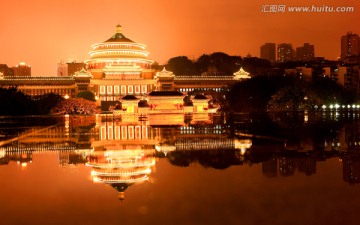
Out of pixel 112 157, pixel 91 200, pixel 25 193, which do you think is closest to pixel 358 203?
pixel 91 200

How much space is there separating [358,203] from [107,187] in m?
4.69

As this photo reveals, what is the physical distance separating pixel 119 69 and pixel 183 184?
227 ft

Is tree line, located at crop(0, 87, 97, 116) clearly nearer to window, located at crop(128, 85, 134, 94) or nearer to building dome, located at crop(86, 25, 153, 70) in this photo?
window, located at crop(128, 85, 134, 94)

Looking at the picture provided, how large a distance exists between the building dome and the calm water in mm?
63846

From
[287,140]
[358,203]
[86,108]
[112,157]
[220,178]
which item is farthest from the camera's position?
[86,108]

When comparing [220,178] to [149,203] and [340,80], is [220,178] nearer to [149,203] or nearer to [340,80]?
[149,203]

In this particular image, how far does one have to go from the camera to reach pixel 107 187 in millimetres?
9430

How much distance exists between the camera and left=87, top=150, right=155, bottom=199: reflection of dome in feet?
33.1

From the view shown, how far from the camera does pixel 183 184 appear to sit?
9805mm

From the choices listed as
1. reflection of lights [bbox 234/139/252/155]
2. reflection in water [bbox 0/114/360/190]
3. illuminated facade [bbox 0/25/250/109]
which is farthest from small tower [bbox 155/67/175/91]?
reflection of lights [bbox 234/139/252/155]

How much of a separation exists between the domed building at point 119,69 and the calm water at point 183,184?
59788 millimetres

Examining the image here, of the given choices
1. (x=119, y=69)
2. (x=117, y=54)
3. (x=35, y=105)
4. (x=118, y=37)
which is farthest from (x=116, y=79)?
(x=35, y=105)

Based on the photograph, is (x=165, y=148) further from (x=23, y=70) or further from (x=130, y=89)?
(x=23, y=70)

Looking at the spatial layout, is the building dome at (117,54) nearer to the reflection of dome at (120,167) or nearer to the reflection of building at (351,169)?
the reflection of dome at (120,167)
